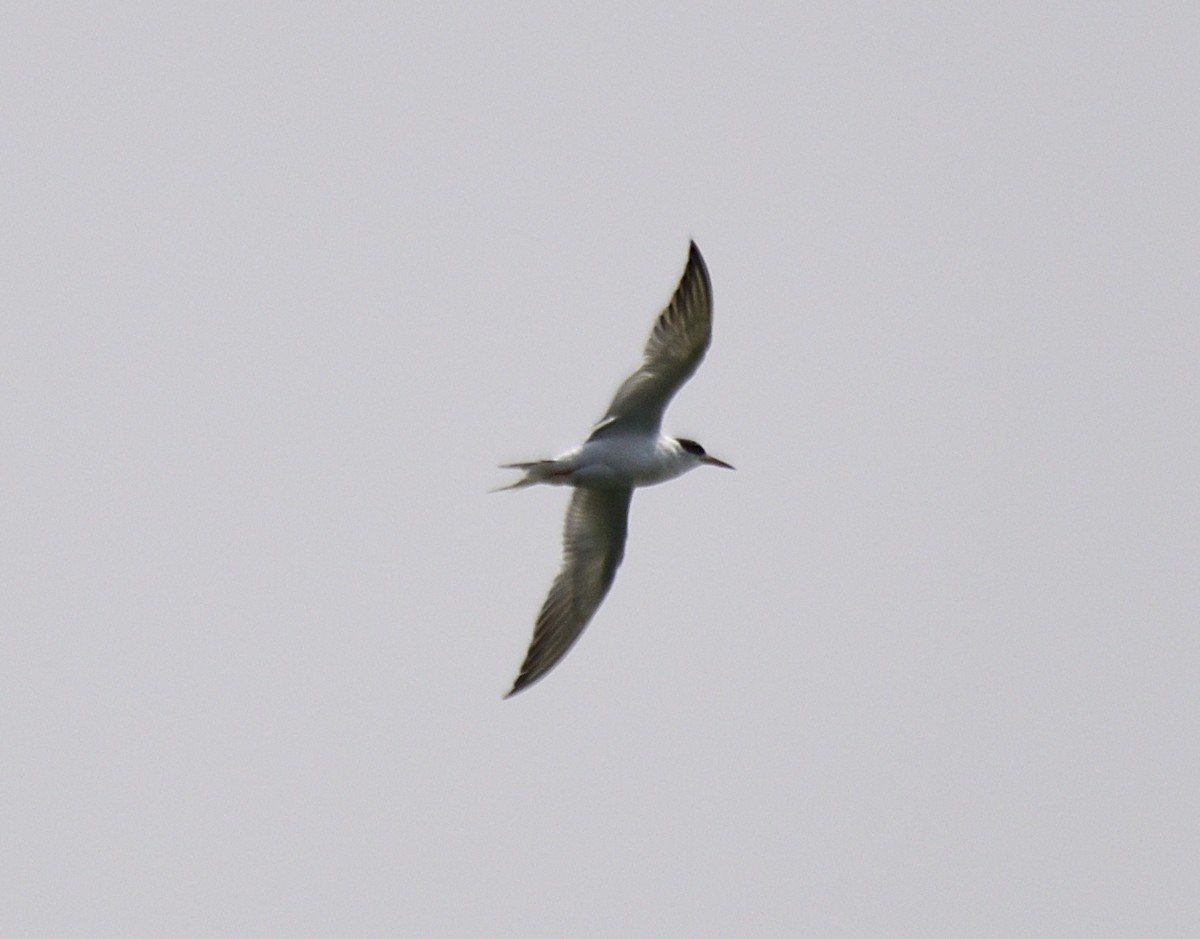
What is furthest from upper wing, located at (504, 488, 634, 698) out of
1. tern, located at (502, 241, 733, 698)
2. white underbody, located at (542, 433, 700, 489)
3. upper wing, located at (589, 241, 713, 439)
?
upper wing, located at (589, 241, 713, 439)

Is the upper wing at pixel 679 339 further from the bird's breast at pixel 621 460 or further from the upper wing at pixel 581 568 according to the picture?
the upper wing at pixel 581 568

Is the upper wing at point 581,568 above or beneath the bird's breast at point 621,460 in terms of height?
beneath

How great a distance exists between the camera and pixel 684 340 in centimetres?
1823

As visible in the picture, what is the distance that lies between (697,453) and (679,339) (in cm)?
152

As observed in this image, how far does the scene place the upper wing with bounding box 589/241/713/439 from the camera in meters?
18.2

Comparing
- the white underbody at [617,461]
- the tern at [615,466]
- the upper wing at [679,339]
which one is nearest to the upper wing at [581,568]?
the tern at [615,466]

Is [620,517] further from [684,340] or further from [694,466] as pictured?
[684,340]

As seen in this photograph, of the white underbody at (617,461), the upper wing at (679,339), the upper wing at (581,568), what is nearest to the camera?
the upper wing at (679,339)

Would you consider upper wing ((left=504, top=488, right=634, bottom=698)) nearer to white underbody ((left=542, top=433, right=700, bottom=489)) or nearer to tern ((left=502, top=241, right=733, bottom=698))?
tern ((left=502, top=241, right=733, bottom=698))

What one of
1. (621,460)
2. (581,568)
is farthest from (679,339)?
(581,568)

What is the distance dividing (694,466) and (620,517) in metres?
0.83

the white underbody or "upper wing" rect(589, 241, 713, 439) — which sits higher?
"upper wing" rect(589, 241, 713, 439)

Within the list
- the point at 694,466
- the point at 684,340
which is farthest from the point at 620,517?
the point at 684,340

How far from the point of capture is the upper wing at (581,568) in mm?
19703
